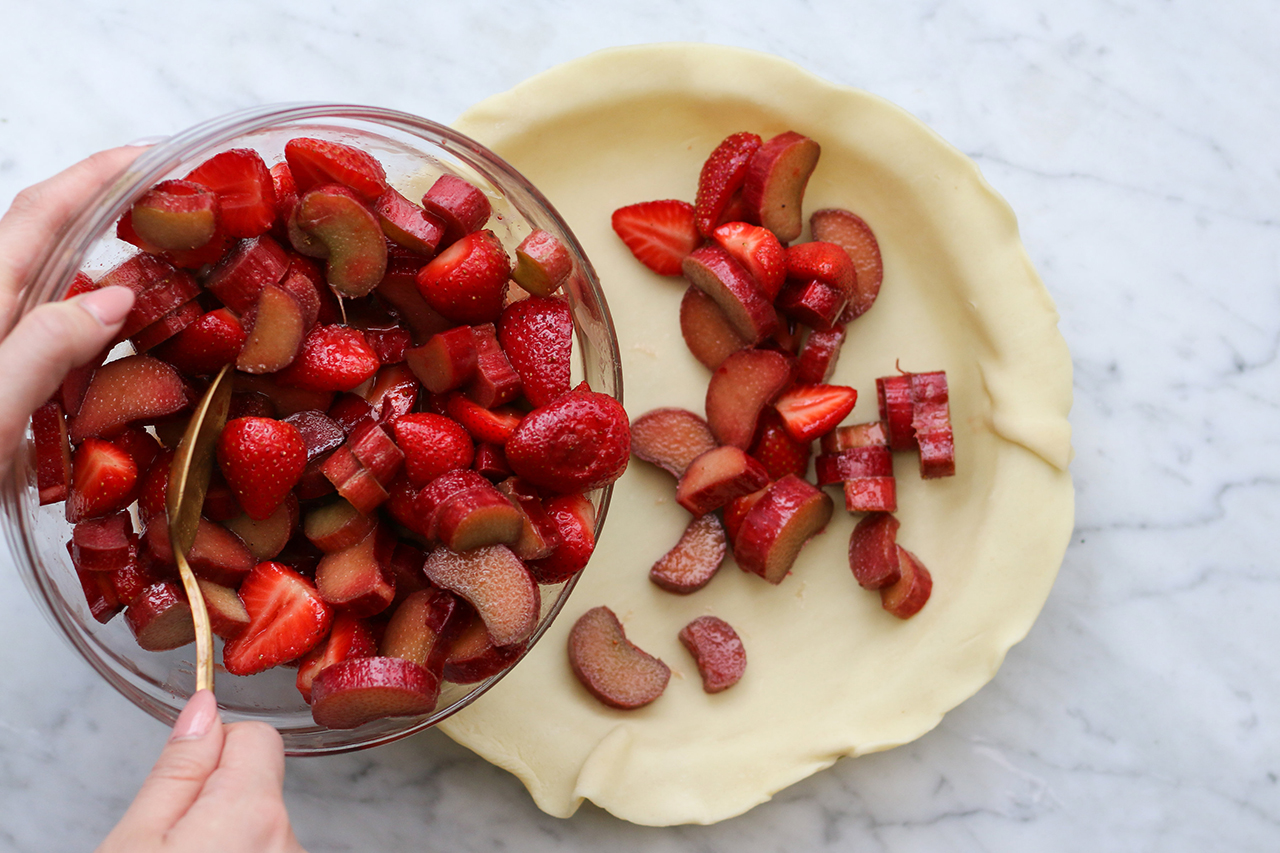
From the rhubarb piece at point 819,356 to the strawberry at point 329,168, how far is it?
0.68 m

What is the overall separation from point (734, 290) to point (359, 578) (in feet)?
2.20

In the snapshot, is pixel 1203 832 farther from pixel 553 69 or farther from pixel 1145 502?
pixel 553 69

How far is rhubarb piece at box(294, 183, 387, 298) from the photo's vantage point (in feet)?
3.51

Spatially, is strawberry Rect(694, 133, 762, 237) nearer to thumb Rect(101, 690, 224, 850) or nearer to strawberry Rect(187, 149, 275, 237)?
strawberry Rect(187, 149, 275, 237)

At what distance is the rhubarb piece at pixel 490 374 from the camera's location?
1142 mm

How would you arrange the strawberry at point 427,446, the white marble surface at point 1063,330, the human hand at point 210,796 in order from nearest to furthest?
the human hand at point 210,796 → the strawberry at point 427,446 → the white marble surface at point 1063,330

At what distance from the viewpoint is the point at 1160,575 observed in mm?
1537

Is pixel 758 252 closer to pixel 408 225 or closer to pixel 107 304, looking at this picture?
pixel 408 225

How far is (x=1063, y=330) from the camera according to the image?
1542 millimetres

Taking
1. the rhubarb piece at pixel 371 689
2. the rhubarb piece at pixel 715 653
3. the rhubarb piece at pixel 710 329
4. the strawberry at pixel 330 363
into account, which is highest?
the strawberry at pixel 330 363

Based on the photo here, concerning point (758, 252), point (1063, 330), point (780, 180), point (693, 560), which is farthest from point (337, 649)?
point (1063, 330)

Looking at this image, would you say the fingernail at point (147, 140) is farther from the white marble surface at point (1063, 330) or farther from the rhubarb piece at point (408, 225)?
the rhubarb piece at point (408, 225)

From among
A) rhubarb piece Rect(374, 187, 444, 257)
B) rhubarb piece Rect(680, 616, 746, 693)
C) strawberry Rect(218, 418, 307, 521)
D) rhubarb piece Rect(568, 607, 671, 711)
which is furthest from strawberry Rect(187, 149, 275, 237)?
rhubarb piece Rect(680, 616, 746, 693)

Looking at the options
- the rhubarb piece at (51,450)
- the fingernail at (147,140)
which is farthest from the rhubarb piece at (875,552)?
the fingernail at (147,140)
